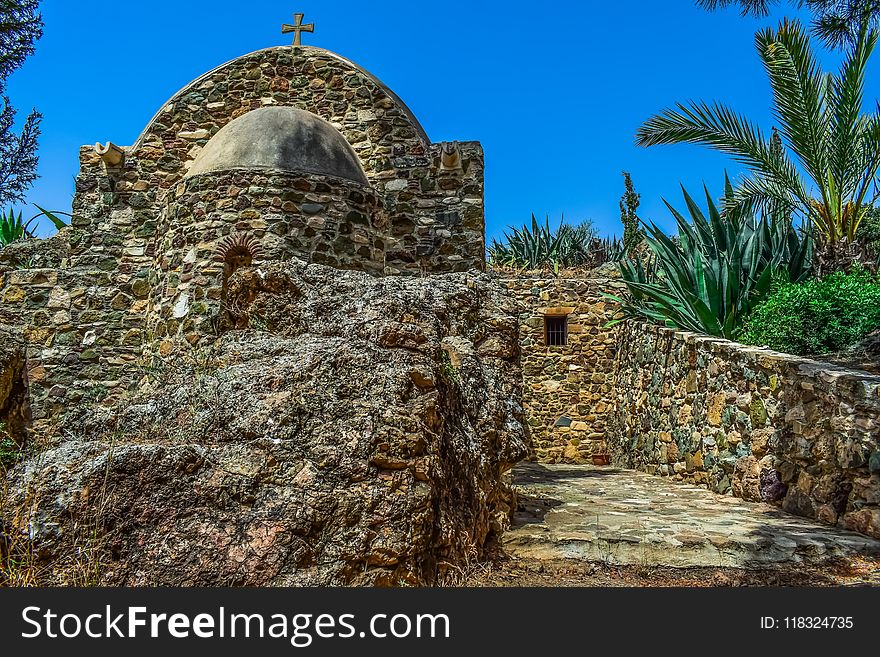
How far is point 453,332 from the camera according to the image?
201 inches

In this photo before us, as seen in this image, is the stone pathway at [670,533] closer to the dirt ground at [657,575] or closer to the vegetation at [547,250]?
the dirt ground at [657,575]

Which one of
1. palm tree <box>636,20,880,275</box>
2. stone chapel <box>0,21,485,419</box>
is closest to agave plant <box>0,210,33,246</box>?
stone chapel <box>0,21,485,419</box>

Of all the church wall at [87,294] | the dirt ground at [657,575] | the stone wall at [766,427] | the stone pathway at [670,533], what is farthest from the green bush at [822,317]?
the church wall at [87,294]

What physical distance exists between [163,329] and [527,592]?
275 inches

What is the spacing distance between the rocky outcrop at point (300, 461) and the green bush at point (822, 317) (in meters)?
3.92

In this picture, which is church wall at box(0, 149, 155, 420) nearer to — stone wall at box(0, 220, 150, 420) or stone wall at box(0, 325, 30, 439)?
stone wall at box(0, 220, 150, 420)

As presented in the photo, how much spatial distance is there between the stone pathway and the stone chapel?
411cm

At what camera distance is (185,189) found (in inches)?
338

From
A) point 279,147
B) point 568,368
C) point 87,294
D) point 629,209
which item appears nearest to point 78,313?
point 87,294

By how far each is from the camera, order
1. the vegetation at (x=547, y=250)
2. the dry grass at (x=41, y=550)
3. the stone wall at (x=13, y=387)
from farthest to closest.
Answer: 1. the vegetation at (x=547, y=250)
2. the stone wall at (x=13, y=387)
3. the dry grass at (x=41, y=550)

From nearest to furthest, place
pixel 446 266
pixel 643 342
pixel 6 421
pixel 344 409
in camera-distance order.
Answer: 1. pixel 344 409
2. pixel 6 421
3. pixel 446 266
4. pixel 643 342

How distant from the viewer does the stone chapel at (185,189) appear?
885 cm

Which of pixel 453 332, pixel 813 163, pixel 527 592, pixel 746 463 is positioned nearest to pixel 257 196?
pixel 453 332

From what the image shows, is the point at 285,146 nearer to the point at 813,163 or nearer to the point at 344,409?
the point at 344,409
